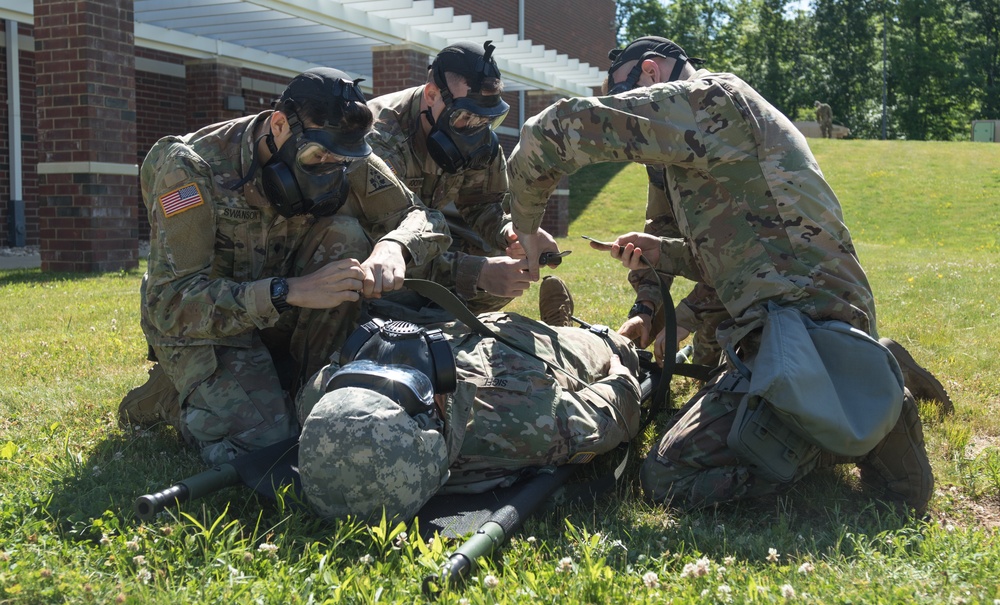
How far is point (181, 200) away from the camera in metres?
3.82

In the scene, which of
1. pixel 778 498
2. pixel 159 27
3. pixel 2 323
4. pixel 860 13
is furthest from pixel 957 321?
pixel 860 13

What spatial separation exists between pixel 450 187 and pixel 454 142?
64cm

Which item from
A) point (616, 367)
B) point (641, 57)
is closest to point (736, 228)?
point (616, 367)

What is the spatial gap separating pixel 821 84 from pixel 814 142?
26.9m

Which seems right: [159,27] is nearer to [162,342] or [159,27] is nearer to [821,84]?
[162,342]

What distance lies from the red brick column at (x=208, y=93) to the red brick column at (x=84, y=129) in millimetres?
5227

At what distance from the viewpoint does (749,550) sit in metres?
2.95

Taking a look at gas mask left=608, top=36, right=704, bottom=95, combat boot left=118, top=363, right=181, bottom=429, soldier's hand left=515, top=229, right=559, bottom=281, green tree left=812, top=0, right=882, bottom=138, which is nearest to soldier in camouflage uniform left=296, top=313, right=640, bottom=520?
soldier's hand left=515, top=229, right=559, bottom=281

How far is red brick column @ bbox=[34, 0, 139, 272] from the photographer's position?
10.4 meters

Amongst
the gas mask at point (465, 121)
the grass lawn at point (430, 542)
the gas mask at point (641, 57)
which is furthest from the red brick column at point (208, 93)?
the gas mask at point (641, 57)

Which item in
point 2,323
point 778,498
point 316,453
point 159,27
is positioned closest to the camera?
point 316,453

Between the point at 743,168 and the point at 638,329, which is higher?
the point at 743,168

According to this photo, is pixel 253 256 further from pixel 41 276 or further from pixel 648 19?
pixel 648 19

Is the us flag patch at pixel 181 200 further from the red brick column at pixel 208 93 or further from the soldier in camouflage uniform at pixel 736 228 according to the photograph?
the red brick column at pixel 208 93
